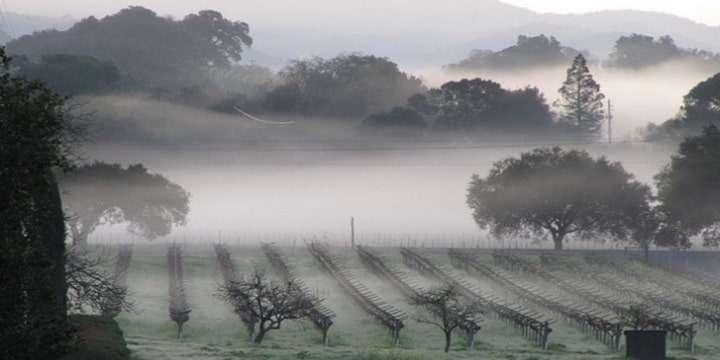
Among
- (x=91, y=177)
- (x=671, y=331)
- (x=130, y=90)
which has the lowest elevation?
(x=671, y=331)

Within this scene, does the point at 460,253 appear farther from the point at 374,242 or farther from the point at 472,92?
the point at 472,92

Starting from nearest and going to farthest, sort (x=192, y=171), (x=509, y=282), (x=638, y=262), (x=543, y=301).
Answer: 1. (x=543, y=301)
2. (x=509, y=282)
3. (x=638, y=262)
4. (x=192, y=171)

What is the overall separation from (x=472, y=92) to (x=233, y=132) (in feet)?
110

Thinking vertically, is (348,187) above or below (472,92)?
below

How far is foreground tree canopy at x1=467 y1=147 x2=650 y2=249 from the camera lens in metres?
117

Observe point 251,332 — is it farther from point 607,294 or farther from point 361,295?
point 607,294

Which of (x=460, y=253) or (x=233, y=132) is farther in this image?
(x=233, y=132)

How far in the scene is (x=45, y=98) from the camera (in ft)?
114

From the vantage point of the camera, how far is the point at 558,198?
117125 mm

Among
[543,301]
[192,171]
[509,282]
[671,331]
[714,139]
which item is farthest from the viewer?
[192,171]

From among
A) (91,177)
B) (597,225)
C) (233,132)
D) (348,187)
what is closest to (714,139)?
(597,225)

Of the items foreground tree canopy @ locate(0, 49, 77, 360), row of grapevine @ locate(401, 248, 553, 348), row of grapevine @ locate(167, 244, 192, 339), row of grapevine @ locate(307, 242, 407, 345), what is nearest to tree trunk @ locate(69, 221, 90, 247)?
row of grapevine @ locate(167, 244, 192, 339)

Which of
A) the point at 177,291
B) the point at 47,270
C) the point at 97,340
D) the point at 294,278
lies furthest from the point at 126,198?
the point at 47,270

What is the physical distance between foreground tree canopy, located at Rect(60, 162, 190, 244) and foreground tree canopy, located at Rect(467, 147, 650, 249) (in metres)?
25.9
